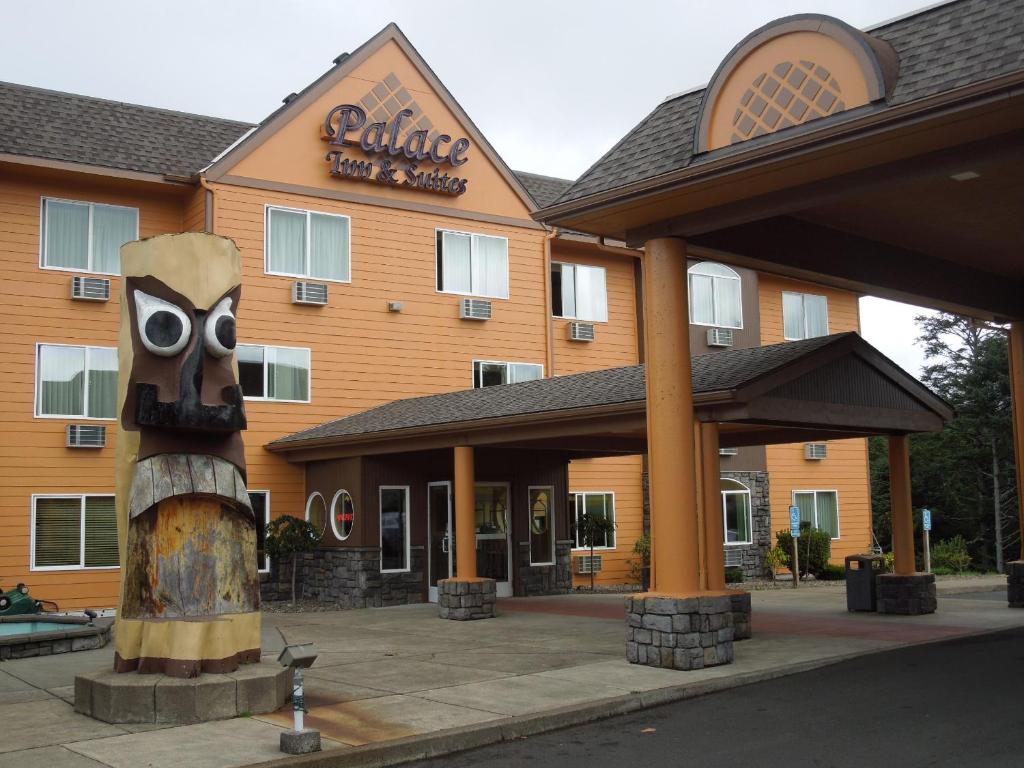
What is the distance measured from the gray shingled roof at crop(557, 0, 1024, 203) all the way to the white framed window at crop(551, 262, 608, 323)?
13795 millimetres

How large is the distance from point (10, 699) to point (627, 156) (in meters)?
8.64

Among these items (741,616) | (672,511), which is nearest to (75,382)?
(672,511)

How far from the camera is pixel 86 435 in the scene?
65.3 ft

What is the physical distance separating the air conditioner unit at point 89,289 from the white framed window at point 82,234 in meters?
0.27

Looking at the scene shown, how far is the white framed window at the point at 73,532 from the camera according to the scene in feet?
63.7

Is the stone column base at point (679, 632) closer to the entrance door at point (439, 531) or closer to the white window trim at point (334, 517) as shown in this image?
the white window trim at point (334, 517)

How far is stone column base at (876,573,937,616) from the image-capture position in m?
17.0

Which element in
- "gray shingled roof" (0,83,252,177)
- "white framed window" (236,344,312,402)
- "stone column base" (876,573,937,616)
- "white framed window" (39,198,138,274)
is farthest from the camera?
"white framed window" (236,344,312,402)

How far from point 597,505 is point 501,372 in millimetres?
4386

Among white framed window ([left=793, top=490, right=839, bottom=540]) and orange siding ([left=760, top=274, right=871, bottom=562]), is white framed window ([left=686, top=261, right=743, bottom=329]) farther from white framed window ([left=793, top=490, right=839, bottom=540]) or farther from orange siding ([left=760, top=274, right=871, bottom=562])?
white framed window ([left=793, top=490, right=839, bottom=540])

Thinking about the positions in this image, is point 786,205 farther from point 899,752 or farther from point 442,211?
point 442,211

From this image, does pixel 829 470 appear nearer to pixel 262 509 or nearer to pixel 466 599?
pixel 466 599

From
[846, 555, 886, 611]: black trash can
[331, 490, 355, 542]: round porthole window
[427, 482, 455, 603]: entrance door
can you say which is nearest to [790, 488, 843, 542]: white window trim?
[846, 555, 886, 611]: black trash can

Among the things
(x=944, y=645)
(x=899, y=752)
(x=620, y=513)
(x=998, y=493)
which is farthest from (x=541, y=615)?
(x=998, y=493)
